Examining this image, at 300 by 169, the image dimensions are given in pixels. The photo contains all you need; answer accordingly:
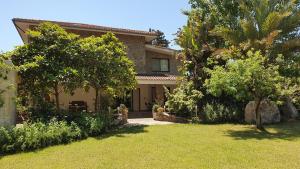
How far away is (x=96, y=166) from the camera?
355 inches

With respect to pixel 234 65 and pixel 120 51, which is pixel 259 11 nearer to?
pixel 234 65

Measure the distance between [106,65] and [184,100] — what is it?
6739mm

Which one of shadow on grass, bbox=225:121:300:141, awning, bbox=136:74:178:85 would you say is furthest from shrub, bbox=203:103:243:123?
awning, bbox=136:74:178:85

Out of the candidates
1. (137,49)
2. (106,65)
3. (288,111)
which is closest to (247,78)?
(106,65)

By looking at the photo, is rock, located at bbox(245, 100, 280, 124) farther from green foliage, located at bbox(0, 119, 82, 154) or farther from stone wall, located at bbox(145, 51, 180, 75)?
stone wall, located at bbox(145, 51, 180, 75)

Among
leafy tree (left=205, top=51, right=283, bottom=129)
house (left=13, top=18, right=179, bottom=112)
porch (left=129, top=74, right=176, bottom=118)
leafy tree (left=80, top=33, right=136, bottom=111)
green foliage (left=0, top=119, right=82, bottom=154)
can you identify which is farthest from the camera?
porch (left=129, top=74, right=176, bottom=118)

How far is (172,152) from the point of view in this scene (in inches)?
422

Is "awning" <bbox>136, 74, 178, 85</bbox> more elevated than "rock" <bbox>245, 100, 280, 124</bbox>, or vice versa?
"awning" <bbox>136, 74, 178, 85</bbox>

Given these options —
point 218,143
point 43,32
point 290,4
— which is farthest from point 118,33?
point 218,143

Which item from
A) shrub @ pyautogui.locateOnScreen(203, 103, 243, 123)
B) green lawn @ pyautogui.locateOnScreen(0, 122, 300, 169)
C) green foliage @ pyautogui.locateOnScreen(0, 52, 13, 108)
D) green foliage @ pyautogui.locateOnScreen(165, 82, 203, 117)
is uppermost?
green foliage @ pyautogui.locateOnScreen(0, 52, 13, 108)

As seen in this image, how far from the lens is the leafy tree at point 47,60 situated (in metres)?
15.4

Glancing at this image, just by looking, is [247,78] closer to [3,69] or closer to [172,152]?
[172,152]

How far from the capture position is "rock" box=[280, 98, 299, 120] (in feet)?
68.7

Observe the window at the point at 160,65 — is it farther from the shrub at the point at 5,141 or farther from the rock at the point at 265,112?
the shrub at the point at 5,141
